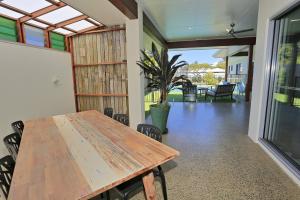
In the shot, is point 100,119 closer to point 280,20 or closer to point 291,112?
point 291,112

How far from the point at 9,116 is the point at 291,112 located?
4524mm

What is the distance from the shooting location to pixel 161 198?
6.11 ft

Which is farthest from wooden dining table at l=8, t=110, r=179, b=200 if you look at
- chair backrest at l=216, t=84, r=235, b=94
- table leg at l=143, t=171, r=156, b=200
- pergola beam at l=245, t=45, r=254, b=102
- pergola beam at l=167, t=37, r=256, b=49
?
pergola beam at l=245, t=45, r=254, b=102

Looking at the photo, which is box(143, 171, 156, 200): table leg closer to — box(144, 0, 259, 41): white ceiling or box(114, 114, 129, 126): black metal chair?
box(114, 114, 129, 126): black metal chair

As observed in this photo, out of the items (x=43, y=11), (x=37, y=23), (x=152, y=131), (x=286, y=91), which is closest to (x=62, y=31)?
(x=37, y=23)

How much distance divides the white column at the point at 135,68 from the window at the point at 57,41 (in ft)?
6.93

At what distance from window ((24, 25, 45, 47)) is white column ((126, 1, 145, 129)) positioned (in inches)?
83.6

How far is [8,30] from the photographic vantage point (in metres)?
3.13

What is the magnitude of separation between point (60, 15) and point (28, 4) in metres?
0.70

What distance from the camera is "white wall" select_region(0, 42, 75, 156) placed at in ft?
8.87

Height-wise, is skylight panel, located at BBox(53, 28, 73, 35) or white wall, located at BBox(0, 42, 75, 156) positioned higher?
skylight panel, located at BBox(53, 28, 73, 35)

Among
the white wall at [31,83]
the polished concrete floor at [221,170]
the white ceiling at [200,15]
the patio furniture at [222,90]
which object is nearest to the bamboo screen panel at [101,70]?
the white wall at [31,83]

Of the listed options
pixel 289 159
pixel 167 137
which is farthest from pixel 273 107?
pixel 167 137

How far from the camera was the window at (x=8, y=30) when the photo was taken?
2998 millimetres
